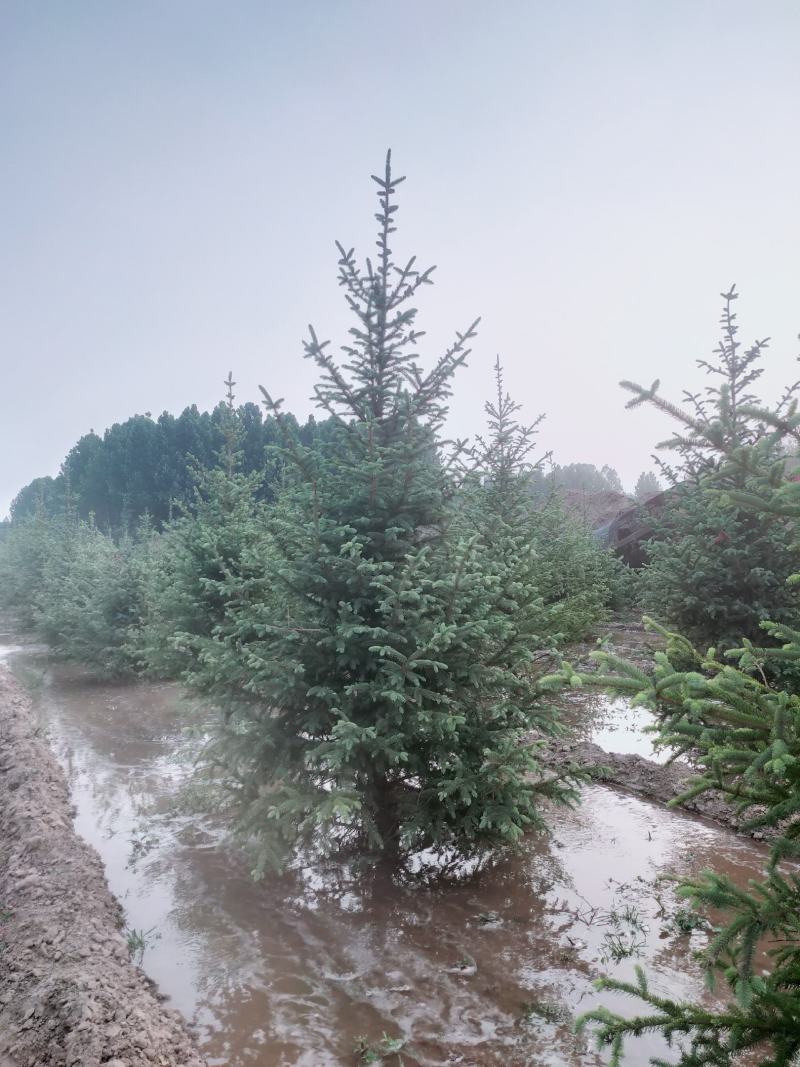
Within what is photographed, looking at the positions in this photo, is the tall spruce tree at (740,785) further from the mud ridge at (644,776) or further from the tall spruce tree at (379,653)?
the mud ridge at (644,776)

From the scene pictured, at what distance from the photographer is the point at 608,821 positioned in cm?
731

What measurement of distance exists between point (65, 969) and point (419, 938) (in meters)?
2.49

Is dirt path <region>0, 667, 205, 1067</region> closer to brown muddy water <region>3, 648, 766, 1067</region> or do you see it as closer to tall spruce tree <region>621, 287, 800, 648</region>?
brown muddy water <region>3, 648, 766, 1067</region>

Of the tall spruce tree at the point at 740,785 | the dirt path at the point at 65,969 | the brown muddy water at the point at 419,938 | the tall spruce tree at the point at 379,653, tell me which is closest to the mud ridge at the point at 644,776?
the brown muddy water at the point at 419,938

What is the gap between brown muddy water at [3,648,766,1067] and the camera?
4168 millimetres

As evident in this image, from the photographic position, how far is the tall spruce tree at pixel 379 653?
5.59m

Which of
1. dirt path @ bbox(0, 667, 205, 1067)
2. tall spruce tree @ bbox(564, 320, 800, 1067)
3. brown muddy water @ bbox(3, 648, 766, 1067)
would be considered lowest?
brown muddy water @ bbox(3, 648, 766, 1067)

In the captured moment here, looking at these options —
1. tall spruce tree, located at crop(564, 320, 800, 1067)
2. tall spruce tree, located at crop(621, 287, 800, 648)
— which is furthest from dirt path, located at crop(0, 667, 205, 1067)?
tall spruce tree, located at crop(621, 287, 800, 648)

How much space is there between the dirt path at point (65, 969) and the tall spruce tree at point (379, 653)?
1317mm

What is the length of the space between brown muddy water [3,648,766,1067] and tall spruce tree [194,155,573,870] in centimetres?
54

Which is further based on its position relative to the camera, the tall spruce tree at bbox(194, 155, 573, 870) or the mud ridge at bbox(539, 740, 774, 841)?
the mud ridge at bbox(539, 740, 774, 841)

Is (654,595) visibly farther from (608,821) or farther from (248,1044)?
(248,1044)

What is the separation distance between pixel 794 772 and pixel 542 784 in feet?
12.0

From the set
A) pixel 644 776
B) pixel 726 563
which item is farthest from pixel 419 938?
pixel 726 563
